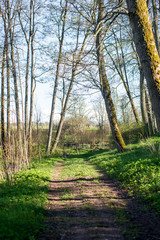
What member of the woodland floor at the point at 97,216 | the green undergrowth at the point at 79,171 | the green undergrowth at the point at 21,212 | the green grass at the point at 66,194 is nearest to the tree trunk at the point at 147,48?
the woodland floor at the point at 97,216

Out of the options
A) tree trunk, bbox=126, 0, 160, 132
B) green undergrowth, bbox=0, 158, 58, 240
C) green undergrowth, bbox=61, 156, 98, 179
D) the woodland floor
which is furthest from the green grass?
tree trunk, bbox=126, 0, 160, 132

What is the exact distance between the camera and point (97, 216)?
3.92 meters

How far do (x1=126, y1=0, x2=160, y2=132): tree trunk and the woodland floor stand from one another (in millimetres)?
2072

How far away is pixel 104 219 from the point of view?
373cm

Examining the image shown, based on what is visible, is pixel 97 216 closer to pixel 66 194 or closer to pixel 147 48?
pixel 66 194

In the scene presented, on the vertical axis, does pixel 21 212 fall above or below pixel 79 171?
→ above

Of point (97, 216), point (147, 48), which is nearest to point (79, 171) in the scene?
point (97, 216)

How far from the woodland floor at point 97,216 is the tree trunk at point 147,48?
2.07 m

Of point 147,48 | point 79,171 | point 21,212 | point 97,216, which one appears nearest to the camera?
point 21,212

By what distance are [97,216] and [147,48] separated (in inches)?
155

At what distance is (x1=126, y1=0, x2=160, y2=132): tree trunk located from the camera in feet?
13.5

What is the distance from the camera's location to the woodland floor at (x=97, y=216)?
315cm

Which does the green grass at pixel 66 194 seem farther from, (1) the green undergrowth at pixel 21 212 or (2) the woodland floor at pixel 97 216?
(1) the green undergrowth at pixel 21 212

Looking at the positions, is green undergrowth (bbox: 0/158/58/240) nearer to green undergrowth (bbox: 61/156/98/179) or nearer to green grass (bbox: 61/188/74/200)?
green grass (bbox: 61/188/74/200)
